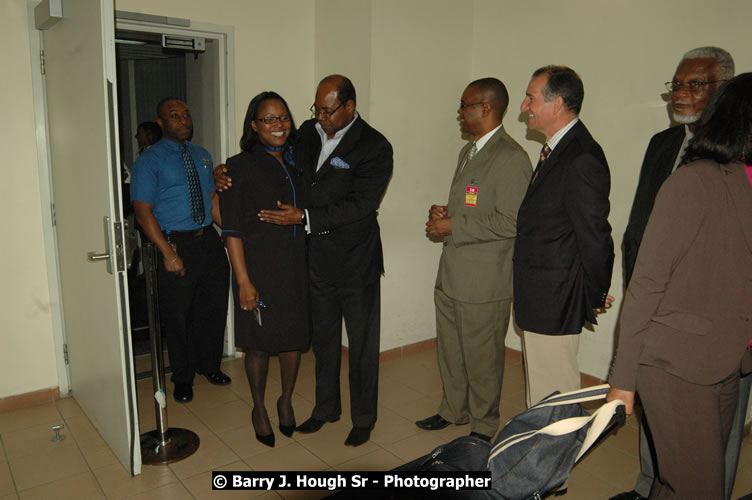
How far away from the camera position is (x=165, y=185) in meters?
3.09

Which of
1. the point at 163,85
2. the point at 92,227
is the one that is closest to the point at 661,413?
the point at 92,227

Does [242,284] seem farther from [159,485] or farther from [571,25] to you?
[571,25]

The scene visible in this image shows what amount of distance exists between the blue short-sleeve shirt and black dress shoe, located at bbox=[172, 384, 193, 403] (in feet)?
3.09

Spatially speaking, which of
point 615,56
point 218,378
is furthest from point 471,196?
point 218,378

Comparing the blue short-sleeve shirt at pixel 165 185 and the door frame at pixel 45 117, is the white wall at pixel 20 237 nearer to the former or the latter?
the door frame at pixel 45 117

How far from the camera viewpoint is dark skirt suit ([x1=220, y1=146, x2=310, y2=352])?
8.13 ft

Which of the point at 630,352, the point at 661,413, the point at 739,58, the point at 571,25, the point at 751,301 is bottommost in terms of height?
the point at 661,413

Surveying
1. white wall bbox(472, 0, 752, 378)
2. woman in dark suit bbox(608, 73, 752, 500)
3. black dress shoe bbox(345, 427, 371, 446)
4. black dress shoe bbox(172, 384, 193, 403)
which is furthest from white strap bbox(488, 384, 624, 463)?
black dress shoe bbox(172, 384, 193, 403)

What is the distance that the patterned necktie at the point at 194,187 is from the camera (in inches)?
124

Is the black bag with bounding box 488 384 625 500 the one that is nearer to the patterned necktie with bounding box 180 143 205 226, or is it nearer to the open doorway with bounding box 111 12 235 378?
the open doorway with bounding box 111 12 235 378

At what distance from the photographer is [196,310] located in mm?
3375

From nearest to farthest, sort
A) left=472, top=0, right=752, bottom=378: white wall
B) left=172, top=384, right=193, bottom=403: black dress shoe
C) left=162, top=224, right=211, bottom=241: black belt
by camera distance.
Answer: left=472, top=0, right=752, bottom=378: white wall
left=162, top=224, right=211, bottom=241: black belt
left=172, top=384, right=193, bottom=403: black dress shoe

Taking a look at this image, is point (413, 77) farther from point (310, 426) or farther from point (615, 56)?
point (310, 426)

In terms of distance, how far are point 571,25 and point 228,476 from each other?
315cm
